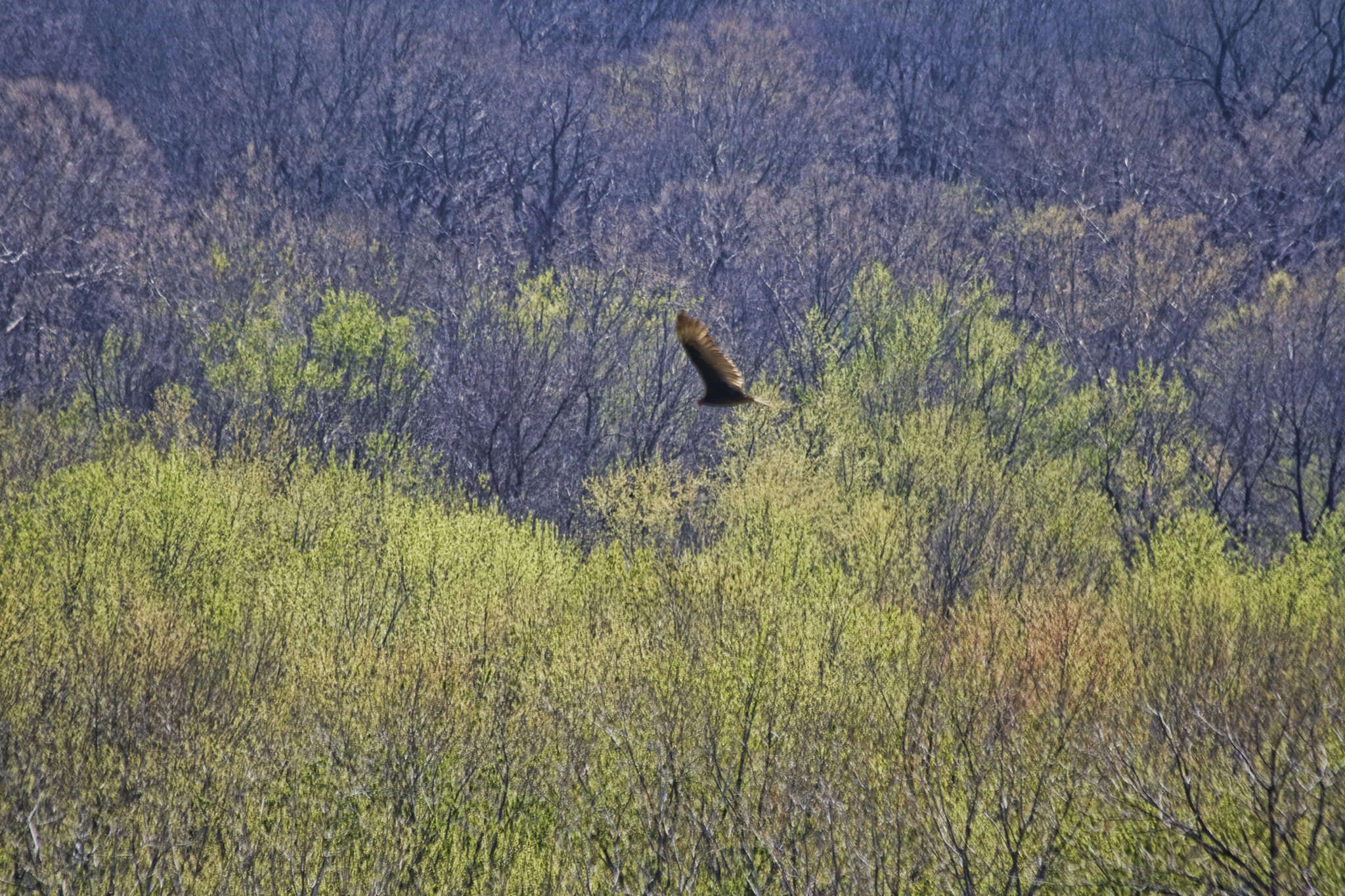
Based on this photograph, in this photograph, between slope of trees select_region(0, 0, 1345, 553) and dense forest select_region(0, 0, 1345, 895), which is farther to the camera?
slope of trees select_region(0, 0, 1345, 553)

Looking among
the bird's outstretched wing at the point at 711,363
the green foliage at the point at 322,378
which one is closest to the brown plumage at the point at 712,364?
the bird's outstretched wing at the point at 711,363

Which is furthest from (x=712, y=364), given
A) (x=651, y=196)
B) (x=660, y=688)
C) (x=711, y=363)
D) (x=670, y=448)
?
(x=651, y=196)

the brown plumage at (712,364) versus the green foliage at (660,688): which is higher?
the brown plumage at (712,364)

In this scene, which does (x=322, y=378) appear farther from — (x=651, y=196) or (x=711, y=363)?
(x=651, y=196)

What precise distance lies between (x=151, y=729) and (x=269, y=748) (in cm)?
228

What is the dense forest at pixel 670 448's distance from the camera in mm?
14102

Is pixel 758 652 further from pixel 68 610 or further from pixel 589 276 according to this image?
pixel 589 276

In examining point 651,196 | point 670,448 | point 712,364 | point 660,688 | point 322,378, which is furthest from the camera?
point 651,196

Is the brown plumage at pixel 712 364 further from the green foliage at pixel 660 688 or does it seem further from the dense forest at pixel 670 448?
the dense forest at pixel 670 448

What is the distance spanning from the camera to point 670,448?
3994 cm

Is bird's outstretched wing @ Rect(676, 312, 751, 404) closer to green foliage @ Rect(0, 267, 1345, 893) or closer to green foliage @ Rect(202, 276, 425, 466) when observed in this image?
green foliage @ Rect(0, 267, 1345, 893)

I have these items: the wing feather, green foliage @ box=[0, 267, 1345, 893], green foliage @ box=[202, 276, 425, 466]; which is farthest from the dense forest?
the wing feather

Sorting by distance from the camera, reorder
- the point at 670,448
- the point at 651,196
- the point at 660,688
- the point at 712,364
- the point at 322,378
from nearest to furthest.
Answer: the point at 712,364 → the point at 660,688 → the point at 322,378 → the point at 670,448 → the point at 651,196

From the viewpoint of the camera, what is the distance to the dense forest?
46.3 ft
